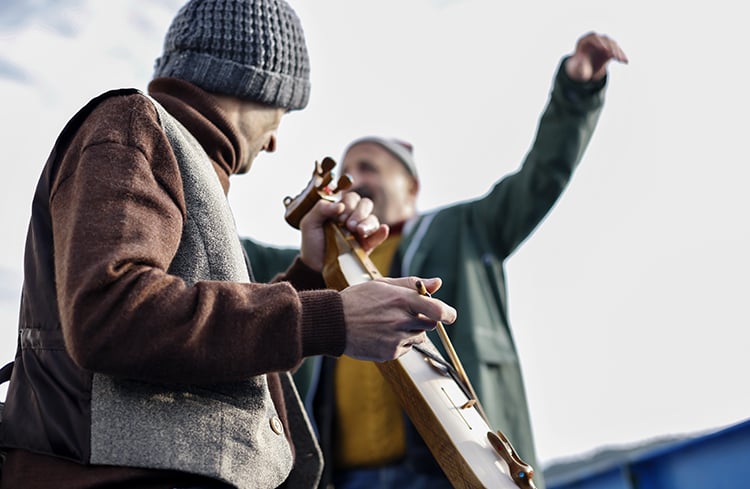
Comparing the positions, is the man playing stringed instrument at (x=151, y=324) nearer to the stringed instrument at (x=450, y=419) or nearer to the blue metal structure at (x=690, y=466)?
the stringed instrument at (x=450, y=419)

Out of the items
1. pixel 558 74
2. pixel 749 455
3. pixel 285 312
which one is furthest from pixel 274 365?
pixel 558 74

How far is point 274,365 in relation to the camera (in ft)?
3.45

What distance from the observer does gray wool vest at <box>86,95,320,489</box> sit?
3.42 ft

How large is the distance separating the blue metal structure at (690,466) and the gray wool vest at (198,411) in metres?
1.61

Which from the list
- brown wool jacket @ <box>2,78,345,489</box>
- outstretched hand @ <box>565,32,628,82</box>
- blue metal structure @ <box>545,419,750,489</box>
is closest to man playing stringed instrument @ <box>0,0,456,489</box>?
brown wool jacket @ <box>2,78,345,489</box>

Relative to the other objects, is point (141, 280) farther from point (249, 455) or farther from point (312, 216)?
point (312, 216)

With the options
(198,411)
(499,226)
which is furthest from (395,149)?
(198,411)

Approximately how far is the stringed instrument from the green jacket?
1.53 m

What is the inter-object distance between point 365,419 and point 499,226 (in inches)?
39.5

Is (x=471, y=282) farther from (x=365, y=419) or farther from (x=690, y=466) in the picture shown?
(x=690, y=466)

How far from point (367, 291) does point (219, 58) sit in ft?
2.10

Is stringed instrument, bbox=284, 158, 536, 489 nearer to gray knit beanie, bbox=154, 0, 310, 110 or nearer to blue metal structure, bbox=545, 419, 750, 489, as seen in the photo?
gray knit beanie, bbox=154, 0, 310, 110

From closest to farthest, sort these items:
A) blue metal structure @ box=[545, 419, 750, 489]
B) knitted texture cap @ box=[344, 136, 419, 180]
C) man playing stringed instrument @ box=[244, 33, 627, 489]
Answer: blue metal structure @ box=[545, 419, 750, 489], man playing stringed instrument @ box=[244, 33, 627, 489], knitted texture cap @ box=[344, 136, 419, 180]

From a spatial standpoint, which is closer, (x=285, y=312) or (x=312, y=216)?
(x=285, y=312)
